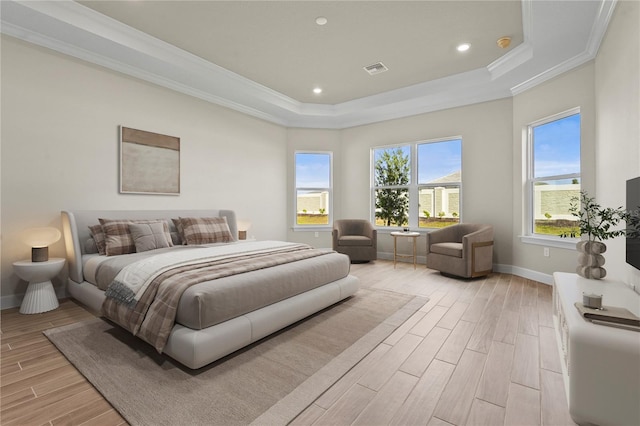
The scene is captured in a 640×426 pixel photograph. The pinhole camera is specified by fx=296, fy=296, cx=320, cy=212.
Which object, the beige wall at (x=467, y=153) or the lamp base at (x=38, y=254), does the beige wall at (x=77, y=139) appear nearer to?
the lamp base at (x=38, y=254)

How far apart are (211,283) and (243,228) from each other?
3.17 metres

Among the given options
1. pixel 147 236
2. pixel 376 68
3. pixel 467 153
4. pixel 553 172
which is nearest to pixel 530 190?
pixel 553 172

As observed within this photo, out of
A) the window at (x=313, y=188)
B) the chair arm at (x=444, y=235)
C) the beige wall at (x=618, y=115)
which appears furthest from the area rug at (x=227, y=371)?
the window at (x=313, y=188)

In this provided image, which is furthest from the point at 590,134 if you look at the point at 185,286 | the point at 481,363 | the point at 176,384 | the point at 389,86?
the point at 176,384

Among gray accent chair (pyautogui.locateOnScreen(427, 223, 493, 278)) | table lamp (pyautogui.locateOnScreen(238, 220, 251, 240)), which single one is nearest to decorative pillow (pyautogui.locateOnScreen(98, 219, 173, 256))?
table lamp (pyautogui.locateOnScreen(238, 220, 251, 240))

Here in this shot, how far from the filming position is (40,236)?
10.1 feet

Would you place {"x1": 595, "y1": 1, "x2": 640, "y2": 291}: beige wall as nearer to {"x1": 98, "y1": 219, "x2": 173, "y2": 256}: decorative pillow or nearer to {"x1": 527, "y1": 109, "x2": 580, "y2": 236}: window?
{"x1": 527, "y1": 109, "x2": 580, "y2": 236}: window

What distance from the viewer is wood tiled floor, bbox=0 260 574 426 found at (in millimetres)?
1568

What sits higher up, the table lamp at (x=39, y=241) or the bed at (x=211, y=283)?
the table lamp at (x=39, y=241)

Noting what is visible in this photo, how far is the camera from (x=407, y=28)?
11.2ft

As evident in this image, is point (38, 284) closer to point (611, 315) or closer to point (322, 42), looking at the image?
point (322, 42)

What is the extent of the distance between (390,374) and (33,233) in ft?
12.1

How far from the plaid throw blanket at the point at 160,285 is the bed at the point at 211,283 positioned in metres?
0.01

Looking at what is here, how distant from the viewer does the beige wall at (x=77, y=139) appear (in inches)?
123
